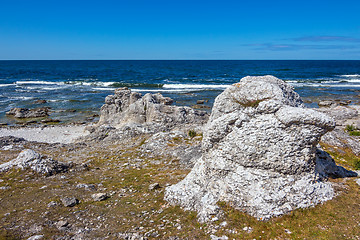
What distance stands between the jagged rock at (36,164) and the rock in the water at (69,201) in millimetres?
4375

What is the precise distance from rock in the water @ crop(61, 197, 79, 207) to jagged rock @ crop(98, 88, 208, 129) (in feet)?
44.5

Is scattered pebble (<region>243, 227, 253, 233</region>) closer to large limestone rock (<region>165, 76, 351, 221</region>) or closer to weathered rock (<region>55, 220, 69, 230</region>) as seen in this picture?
large limestone rock (<region>165, 76, 351, 221</region>)

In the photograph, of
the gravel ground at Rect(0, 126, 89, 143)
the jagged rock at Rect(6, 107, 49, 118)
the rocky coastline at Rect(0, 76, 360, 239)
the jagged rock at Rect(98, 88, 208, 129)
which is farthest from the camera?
the jagged rock at Rect(6, 107, 49, 118)

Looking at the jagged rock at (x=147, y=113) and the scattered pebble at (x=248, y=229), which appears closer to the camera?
the scattered pebble at (x=248, y=229)

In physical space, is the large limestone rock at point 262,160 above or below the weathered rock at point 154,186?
above

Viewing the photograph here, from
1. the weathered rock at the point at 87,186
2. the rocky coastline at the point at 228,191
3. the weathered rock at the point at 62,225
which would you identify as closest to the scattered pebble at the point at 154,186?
the rocky coastline at the point at 228,191

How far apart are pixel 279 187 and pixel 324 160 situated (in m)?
3.64

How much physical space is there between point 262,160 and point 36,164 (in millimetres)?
12961

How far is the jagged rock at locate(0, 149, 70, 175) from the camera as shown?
1455 centimetres

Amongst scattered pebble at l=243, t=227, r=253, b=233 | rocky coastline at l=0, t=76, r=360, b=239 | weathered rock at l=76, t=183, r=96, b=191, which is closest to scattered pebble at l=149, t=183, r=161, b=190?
rocky coastline at l=0, t=76, r=360, b=239

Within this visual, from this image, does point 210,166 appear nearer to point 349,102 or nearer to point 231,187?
point 231,187

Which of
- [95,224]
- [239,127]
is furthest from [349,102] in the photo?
[95,224]

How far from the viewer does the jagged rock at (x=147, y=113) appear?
25.6m

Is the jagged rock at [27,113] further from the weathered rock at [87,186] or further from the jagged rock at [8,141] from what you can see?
the weathered rock at [87,186]
